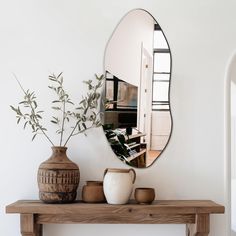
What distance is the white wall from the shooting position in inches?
76.6

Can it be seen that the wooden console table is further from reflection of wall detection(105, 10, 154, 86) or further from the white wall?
reflection of wall detection(105, 10, 154, 86)

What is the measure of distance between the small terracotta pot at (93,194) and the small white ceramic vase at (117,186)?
0.16ft

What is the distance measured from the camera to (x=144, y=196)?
5.81 ft

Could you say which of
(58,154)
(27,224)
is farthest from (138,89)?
(27,224)

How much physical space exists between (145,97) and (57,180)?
66cm

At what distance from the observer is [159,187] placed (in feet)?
6.42

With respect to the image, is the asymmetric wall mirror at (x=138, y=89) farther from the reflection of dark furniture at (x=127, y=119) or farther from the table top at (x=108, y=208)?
the table top at (x=108, y=208)

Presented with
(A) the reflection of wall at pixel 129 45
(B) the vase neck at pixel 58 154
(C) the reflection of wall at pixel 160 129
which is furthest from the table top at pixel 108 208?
(A) the reflection of wall at pixel 129 45

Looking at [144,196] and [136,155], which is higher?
[136,155]

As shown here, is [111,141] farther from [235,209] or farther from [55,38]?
[235,209]

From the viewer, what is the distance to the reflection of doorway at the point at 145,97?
2.00 meters

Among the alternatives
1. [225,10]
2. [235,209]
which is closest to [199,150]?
[235,209]

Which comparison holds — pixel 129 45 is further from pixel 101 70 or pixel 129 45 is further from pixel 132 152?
pixel 132 152

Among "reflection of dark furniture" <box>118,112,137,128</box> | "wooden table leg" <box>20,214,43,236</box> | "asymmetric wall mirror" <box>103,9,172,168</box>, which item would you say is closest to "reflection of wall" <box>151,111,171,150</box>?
"asymmetric wall mirror" <box>103,9,172,168</box>
